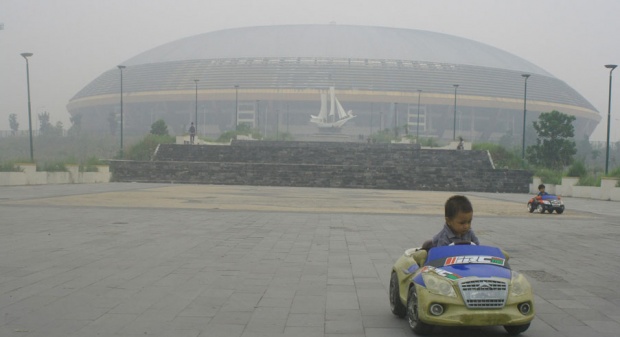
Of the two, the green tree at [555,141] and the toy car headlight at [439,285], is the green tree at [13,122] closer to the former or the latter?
the green tree at [555,141]

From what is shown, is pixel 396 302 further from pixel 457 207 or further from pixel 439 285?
pixel 457 207

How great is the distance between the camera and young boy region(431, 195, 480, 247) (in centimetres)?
491

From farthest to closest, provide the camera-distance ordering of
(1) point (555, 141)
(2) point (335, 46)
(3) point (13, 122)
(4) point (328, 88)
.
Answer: (2) point (335, 46) → (3) point (13, 122) → (4) point (328, 88) → (1) point (555, 141)

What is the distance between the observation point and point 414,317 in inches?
183

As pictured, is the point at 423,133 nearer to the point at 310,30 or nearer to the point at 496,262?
the point at 310,30

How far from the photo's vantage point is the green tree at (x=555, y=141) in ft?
117

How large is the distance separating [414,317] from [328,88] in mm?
88401

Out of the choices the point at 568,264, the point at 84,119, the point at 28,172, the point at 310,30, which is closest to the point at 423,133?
the point at 310,30

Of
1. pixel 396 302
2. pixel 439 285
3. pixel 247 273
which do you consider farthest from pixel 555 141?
pixel 439 285

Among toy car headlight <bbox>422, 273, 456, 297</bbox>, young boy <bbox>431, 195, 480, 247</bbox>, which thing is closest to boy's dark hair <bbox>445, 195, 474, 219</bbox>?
young boy <bbox>431, 195, 480, 247</bbox>

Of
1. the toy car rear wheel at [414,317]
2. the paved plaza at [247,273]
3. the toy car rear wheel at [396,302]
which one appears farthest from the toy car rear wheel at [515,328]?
the toy car rear wheel at [396,302]

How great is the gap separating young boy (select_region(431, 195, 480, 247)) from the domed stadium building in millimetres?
80903

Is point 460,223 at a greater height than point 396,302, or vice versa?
point 460,223

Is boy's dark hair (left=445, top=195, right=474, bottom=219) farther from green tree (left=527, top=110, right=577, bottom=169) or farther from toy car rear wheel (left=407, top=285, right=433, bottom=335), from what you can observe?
green tree (left=527, top=110, right=577, bottom=169)
